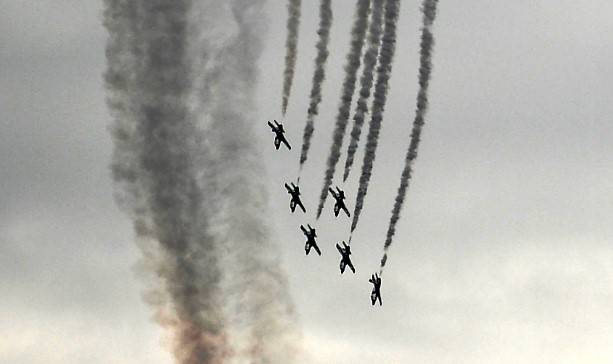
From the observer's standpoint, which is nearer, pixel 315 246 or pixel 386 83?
pixel 386 83

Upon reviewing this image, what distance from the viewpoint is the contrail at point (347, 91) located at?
86375 mm

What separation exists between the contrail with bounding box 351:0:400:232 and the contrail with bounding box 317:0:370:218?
89 cm

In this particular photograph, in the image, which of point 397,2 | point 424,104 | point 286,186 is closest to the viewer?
point 397,2

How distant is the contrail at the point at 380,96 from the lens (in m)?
86.4

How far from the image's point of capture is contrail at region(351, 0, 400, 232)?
3403 inches

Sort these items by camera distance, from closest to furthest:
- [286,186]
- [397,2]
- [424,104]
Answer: [397,2] → [424,104] → [286,186]

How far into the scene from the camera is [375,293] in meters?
107

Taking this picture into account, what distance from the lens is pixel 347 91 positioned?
89125 mm

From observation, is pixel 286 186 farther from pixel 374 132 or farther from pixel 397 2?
pixel 397 2

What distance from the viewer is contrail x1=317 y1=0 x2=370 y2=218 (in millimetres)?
86375

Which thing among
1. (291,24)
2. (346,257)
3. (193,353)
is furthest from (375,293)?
(291,24)

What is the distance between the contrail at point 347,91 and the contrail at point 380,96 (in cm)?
89

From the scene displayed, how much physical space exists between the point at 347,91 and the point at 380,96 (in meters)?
1.34

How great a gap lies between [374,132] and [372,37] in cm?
567
